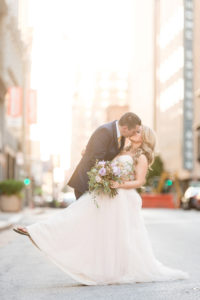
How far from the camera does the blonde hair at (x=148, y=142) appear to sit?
21.1 feet

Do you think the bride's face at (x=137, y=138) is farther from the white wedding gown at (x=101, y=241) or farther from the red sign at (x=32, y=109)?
the red sign at (x=32, y=109)

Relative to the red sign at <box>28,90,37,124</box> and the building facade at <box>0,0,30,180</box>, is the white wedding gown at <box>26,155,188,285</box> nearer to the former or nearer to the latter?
the building facade at <box>0,0,30,180</box>

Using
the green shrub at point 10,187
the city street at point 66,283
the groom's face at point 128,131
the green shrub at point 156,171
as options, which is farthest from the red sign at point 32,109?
the green shrub at point 156,171

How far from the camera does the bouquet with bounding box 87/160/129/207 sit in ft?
20.3

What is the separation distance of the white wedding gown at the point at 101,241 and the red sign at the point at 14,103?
1342 inches

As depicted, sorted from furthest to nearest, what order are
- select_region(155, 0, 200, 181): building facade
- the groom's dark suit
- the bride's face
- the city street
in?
select_region(155, 0, 200, 181): building facade
the bride's face
the groom's dark suit
the city street

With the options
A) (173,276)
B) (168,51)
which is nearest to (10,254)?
(173,276)

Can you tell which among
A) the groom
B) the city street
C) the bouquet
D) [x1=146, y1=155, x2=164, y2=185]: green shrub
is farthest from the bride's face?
[x1=146, y1=155, x2=164, y2=185]: green shrub

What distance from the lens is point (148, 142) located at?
6.45 meters

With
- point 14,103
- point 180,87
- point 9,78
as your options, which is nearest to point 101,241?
point 14,103

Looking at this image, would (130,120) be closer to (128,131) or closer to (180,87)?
(128,131)

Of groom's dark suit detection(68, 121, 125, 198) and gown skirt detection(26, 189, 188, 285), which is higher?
groom's dark suit detection(68, 121, 125, 198)

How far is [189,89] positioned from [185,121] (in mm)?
4359

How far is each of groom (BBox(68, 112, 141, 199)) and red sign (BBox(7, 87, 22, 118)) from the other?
3409 cm
